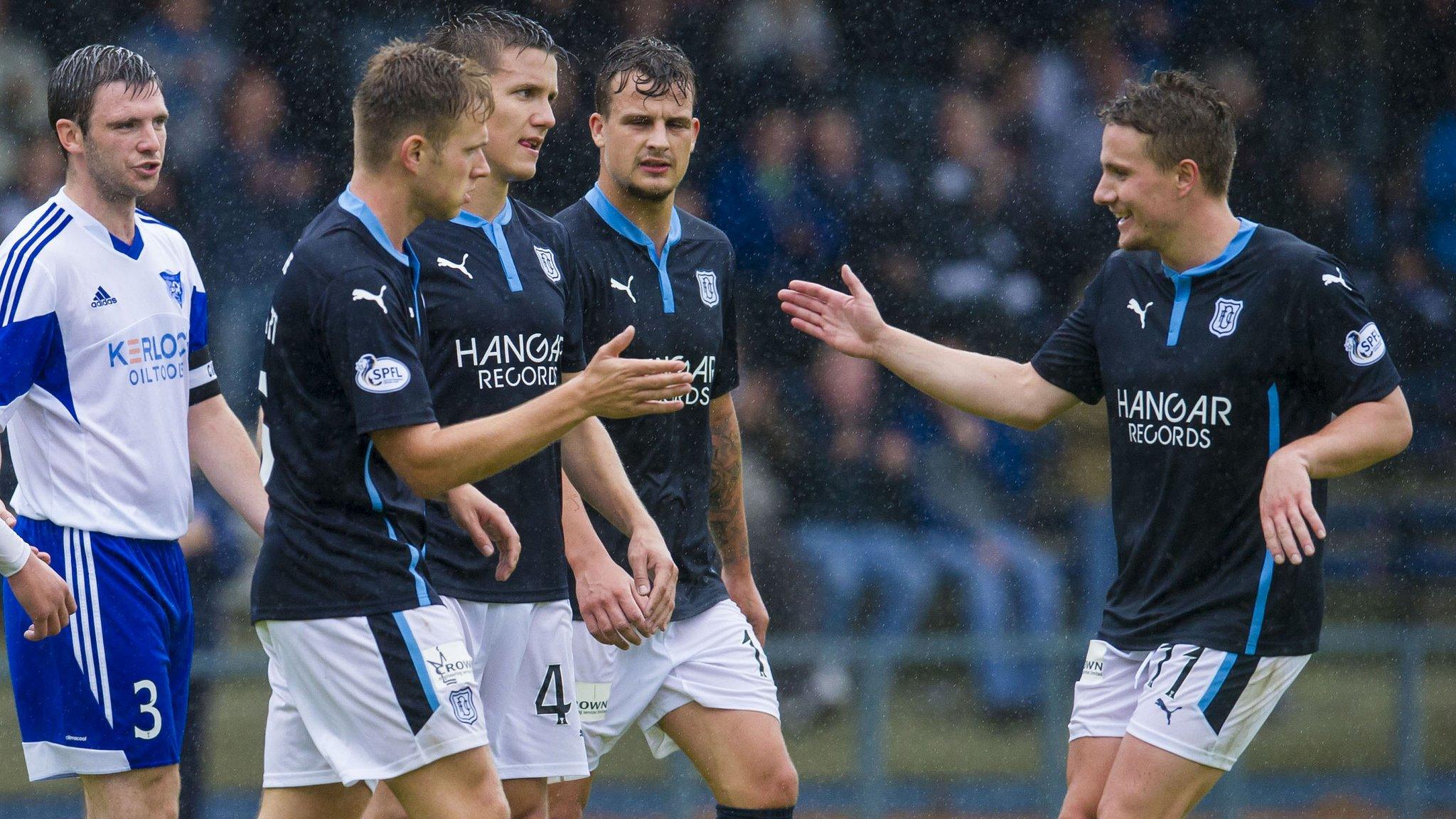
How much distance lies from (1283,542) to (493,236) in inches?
73.5

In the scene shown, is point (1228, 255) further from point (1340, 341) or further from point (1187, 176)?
point (1340, 341)

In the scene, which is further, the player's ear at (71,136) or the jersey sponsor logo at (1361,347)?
the player's ear at (71,136)

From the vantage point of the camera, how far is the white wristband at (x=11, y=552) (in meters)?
3.64

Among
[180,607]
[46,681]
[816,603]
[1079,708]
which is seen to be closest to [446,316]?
[180,607]

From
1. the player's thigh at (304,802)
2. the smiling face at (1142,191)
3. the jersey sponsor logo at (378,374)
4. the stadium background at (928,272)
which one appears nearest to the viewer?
the jersey sponsor logo at (378,374)

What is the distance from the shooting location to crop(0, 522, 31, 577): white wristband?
364 cm

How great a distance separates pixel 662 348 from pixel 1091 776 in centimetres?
145

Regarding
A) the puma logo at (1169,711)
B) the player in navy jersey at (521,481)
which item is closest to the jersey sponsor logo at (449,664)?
the player in navy jersey at (521,481)

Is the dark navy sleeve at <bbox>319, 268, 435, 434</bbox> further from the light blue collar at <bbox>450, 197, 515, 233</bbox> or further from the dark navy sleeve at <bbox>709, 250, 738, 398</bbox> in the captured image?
the dark navy sleeve at <bbox>709, 250, 738, 398</bbox>

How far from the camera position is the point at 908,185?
350 inches

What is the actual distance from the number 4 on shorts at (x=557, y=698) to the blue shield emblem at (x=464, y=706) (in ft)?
2.24

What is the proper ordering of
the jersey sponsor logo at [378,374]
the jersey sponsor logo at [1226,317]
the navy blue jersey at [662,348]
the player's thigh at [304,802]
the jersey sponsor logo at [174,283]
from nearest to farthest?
the jersey sponsor logo at [378,374] < the player's thigh at [304,802] < the jersey sponsor logo at [1226,317] < the jersey sponsor logo at [174,283] < the navy blue jersey at [662,348]

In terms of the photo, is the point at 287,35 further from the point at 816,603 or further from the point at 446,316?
the point at 446,316

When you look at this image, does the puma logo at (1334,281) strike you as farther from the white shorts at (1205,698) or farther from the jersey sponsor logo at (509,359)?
the jersey sponsor logo at (509,359)
